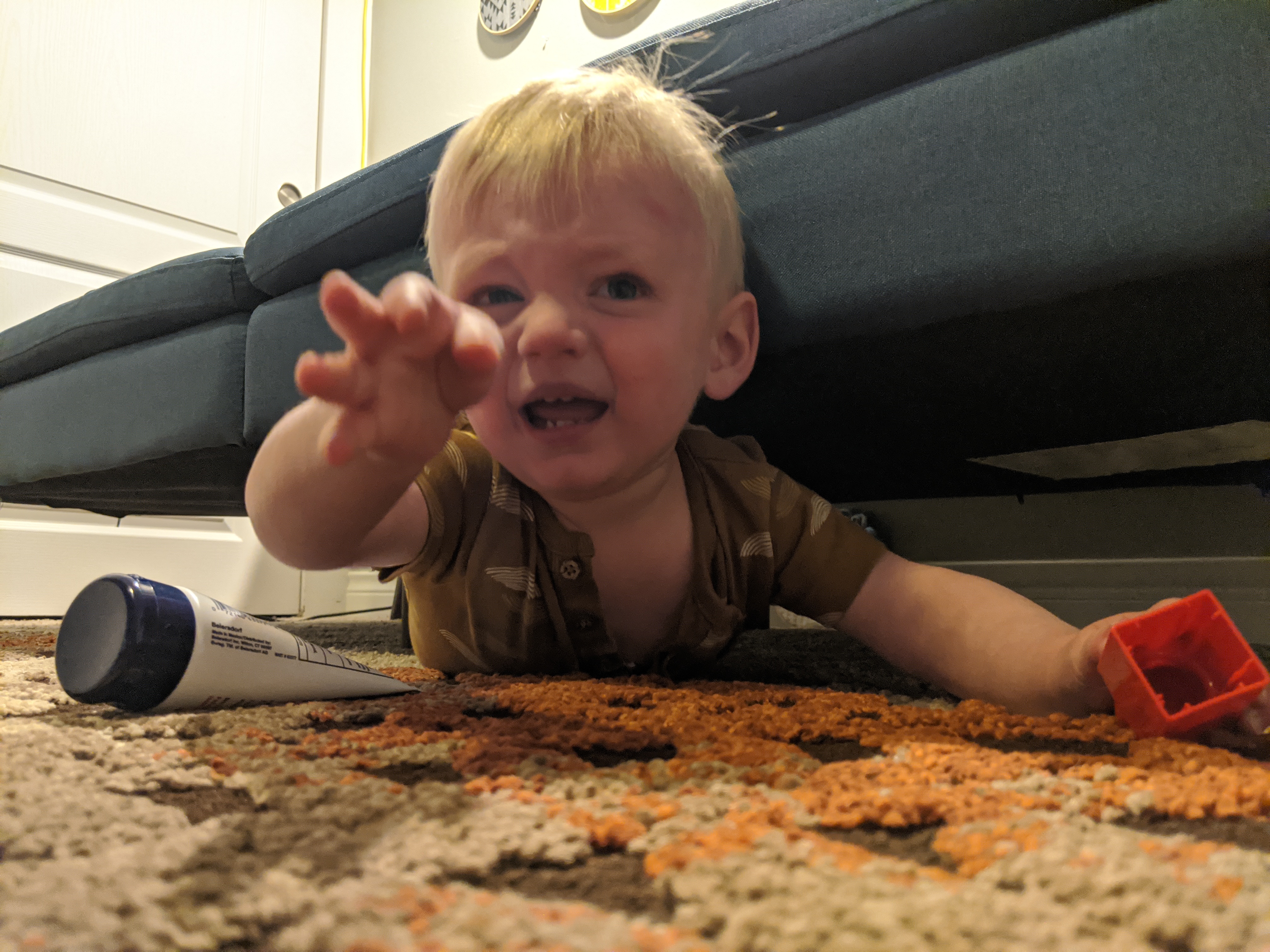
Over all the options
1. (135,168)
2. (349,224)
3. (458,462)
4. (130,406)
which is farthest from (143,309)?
(135,168)

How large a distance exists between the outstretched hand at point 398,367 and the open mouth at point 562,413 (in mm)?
203

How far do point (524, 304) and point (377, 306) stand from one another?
26cm

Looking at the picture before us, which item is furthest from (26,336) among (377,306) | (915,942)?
(915,942)

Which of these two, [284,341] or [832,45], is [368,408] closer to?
[832,45]

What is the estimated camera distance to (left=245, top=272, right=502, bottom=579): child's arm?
329 mm

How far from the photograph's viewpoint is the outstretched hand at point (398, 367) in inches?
12.8

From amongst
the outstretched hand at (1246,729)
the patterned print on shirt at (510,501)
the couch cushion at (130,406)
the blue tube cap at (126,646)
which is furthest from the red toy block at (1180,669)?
the couch cushion at (130,406)

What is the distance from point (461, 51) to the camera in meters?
2.27

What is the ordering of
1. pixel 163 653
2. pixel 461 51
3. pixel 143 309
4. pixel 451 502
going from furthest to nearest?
1. pixel 461 51
2. pixel 143 309
3. pixel 451 502
4. pixel 163 653

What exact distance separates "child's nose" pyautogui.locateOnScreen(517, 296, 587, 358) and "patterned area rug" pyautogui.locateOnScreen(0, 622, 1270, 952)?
0.25 m

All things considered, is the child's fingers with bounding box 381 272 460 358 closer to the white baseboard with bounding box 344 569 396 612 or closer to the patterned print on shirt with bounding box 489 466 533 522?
the patterned print on shirt with bounding box 489 466 533 522

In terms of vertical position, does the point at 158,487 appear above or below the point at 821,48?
below

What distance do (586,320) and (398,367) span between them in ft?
0.81

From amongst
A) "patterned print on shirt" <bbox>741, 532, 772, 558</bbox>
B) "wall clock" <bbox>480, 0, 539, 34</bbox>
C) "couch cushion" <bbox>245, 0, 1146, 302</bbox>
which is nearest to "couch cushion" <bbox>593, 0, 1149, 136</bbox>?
"couch cushion" <bbox>245, 0, 1146, 302</bbox>
